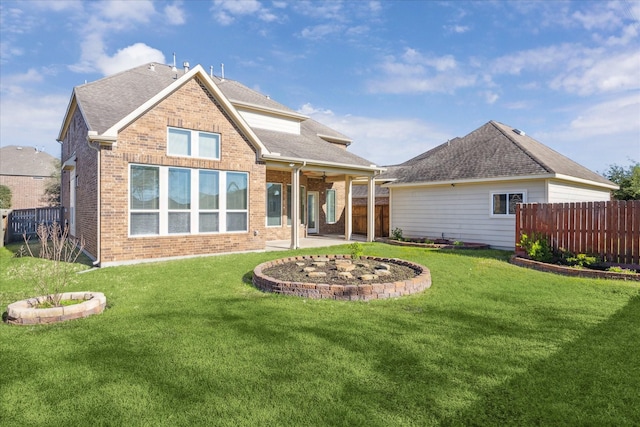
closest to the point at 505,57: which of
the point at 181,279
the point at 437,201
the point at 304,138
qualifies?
the point at 437,201

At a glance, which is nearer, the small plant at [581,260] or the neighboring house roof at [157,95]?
the small plant at [581,260]

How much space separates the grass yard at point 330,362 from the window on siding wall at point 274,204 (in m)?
9.54

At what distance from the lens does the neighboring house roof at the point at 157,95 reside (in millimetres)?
11008

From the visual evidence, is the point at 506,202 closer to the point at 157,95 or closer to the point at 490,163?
the point at 490,163

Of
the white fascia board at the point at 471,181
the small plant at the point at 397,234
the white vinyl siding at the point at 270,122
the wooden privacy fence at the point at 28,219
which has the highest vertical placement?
the white vinyl siding at the point at 270,122

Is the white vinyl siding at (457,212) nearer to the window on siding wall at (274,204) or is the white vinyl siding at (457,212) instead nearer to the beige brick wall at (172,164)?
the window on siding wall at (274,204)

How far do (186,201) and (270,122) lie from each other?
7.56 metres

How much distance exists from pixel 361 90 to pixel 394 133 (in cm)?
436

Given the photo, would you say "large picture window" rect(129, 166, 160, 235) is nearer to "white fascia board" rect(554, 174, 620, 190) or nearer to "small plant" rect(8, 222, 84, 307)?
"small plant" rect(8, 222, 84, 307)

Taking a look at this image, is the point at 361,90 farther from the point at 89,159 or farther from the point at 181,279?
the point at 181,279

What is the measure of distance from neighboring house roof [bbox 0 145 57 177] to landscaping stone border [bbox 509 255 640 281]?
42.9m

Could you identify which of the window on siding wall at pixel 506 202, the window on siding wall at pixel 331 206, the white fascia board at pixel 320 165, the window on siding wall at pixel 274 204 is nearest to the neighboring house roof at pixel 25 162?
the window on siding wall at pixel 274 204

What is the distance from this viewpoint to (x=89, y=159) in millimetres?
11297

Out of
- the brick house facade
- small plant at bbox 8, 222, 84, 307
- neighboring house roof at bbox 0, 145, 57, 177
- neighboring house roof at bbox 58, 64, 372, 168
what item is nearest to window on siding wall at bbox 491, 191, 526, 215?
neighboring house roof at bbox 58, 64, 372, 168
